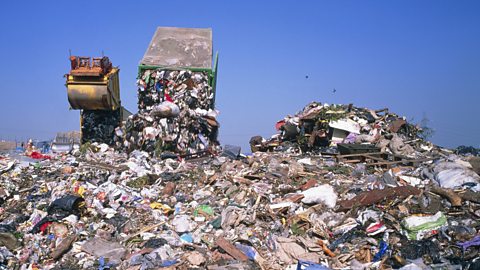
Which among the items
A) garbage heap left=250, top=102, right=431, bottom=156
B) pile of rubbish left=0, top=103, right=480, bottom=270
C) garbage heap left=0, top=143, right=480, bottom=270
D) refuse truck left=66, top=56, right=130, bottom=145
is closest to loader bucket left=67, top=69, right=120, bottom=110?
refuse truck left=66, top=56, right=130, bottom=145

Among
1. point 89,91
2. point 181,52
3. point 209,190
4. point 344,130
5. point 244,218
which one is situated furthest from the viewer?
point 181,52

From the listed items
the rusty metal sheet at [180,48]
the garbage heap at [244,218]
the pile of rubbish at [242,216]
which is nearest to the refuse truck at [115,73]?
the rusty metal sheet at [180,48]

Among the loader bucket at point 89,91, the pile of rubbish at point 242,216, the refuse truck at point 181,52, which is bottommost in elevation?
the pile of rubbish at point 242,216

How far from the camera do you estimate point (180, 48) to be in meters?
11.7

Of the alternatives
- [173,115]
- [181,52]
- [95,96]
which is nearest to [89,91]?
[95,96]

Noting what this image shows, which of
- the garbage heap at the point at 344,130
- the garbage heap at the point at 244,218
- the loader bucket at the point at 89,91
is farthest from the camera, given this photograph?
the garbage heap at the point at 344,130

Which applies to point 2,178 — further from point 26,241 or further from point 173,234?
point 173,234

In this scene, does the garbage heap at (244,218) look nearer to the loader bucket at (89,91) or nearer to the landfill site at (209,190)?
the landfill site at (209,190)

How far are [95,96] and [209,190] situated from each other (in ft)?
14.1

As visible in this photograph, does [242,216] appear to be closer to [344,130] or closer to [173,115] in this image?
[173,115]

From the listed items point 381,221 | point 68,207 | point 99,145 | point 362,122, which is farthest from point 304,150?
point 68,207

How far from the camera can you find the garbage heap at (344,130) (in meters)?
10.4

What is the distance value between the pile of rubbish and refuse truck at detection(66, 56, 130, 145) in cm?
198

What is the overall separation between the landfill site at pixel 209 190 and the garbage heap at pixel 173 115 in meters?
0.02
